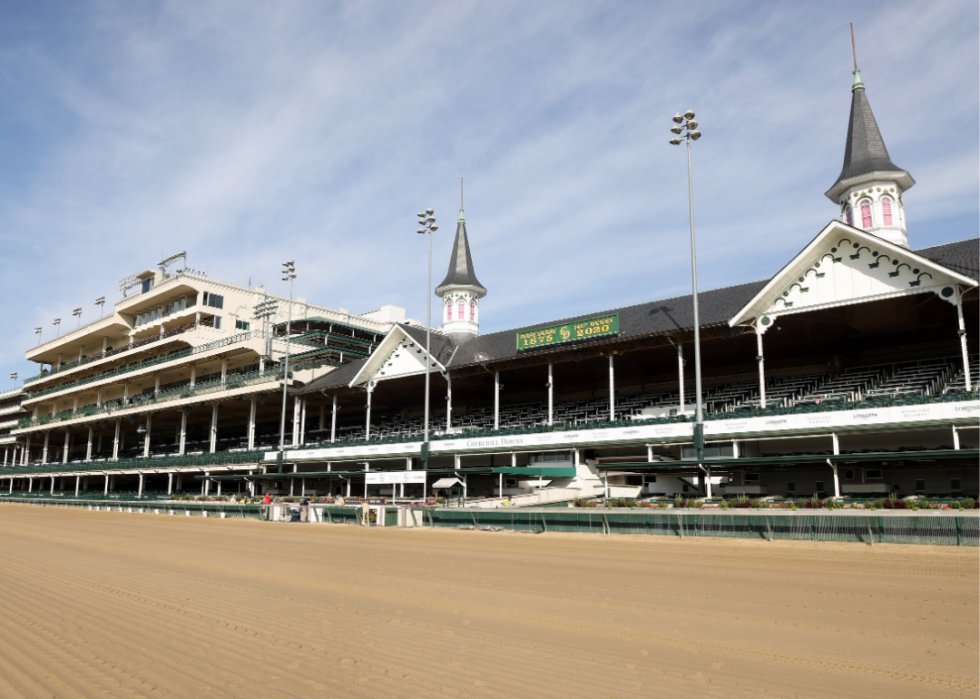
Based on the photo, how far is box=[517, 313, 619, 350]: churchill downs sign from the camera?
3557cm

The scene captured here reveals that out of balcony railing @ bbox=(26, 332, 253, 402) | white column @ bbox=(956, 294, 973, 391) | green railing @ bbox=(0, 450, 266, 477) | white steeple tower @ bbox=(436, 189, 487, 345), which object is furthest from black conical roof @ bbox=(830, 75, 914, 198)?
balcony railing @ bbox=(26, 332, 253, 402)

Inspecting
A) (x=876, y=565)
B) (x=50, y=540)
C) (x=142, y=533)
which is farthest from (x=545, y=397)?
(x=876, y=565)

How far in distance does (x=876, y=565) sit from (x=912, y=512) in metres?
7.23

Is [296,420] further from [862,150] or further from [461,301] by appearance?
[862,150]

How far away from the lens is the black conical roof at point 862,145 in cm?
3741

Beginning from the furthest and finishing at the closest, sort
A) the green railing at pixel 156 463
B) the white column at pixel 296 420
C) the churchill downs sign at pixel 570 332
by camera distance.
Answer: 1. the white column at pixel 296 420
2. the green railing at pixel 156 463
3. the churchill downs sign at pixel 570 332

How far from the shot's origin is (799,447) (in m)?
30.3

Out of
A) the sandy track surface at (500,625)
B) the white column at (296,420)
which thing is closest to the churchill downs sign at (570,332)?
the sandy track surface at (500,625)

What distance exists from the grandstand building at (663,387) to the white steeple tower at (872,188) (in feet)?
0.34

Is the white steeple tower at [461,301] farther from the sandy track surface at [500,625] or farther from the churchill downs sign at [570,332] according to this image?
the sandy track surface at [500,625]

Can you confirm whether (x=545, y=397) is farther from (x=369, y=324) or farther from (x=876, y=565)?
Answer: (x=876, y=565)

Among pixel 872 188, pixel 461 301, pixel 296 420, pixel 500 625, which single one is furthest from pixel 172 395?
pixel 500 625

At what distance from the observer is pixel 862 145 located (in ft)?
127

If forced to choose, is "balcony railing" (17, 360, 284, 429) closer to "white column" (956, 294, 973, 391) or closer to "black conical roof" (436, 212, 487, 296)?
"black conical roof" (436, 212, 487, 296)
